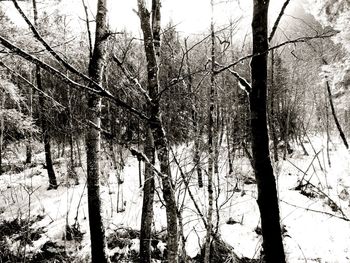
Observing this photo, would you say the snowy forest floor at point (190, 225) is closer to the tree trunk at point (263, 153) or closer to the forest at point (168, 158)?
the forest at point (168, 158)

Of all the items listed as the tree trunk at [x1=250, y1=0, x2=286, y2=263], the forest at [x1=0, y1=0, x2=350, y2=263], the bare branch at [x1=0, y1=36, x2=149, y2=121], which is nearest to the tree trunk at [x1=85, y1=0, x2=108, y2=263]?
the forest at [x1=0, y1=0, x2=350, y2=263]

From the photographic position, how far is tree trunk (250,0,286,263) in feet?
13.2

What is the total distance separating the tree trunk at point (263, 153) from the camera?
4023 mm

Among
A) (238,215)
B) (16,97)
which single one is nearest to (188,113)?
(238,215)

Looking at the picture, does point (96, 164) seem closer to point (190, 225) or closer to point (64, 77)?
point (64, 77)

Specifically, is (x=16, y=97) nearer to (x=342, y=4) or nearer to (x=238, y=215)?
(x=238, y=215)

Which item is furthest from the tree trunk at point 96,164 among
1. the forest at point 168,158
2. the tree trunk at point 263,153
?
the tree trunk at point 263,153

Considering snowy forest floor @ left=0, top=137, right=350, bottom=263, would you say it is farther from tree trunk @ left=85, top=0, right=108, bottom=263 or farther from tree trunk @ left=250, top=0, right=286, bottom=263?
tree trunk @ left=250, top=0, right=286, bottom=263

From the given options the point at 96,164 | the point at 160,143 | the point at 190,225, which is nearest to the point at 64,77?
the point at 160,143

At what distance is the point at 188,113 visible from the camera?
16.8 meters

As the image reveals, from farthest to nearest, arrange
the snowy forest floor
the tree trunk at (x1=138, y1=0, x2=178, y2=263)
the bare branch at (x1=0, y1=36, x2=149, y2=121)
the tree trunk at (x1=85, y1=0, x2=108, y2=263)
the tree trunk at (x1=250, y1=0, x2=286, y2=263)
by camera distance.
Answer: the snowy forest floor → the tree trunk at (x1=85, y1=0, x2=108, y2=263) → the tree trunk at (x1=250, y1=0, x2=286, y2=263) → the tree trunk at (x1=138, y1=0, x2=178, y2=263) → the bare branch at (x1=0, y1=36, x2=149, y2=121)

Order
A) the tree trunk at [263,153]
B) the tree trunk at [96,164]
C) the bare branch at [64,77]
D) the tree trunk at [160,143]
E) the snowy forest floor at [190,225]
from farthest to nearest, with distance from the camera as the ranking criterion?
the snowy forest floor at [190,225], the tree trunk at [96,164], the tree trunk at [263,153], the tree trunk at [160,143], the bare branch at [64,77]

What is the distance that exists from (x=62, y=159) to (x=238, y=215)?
1300 centimetres

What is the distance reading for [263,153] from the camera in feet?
13.5
